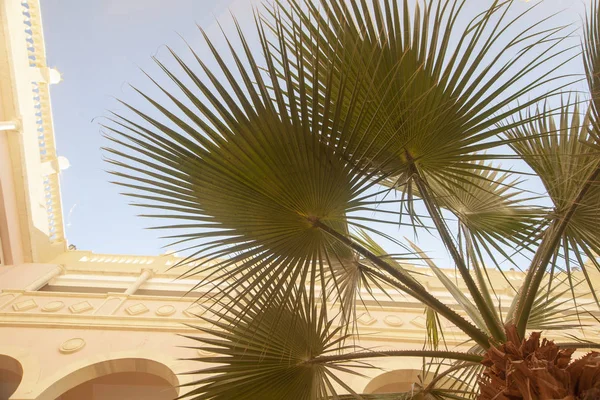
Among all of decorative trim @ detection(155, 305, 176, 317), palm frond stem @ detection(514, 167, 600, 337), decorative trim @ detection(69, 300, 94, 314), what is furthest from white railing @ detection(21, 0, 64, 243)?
palm frond stem @ detection(514, 167, 600, 337)

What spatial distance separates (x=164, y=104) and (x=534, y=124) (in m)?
2.27

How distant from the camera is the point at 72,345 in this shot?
7023 millimetres

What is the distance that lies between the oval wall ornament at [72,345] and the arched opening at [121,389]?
1.80 m

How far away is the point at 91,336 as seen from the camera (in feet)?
24.0

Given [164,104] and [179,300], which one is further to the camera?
[179,300]

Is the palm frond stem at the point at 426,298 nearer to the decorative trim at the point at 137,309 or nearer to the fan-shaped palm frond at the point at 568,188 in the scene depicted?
the fan-shaped palm frond at the point at 568,188

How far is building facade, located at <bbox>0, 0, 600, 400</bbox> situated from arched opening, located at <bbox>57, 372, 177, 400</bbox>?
0.02 m

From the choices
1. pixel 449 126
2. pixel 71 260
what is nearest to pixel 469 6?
pixel 449 126

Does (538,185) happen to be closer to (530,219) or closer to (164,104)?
(530,219)

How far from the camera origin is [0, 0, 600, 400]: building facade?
6.80m

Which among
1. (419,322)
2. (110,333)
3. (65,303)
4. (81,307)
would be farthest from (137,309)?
(419,322)

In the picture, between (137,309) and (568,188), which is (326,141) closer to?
(568,188)

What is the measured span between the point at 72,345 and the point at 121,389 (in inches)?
90.2

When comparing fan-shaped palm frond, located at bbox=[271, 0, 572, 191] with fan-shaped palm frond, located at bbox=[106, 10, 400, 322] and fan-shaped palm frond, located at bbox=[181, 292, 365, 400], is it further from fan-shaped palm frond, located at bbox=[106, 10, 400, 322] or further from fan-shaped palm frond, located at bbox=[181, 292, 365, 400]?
fan-shaped palm frond, located at bbox=[181, 292, 365, 400]
